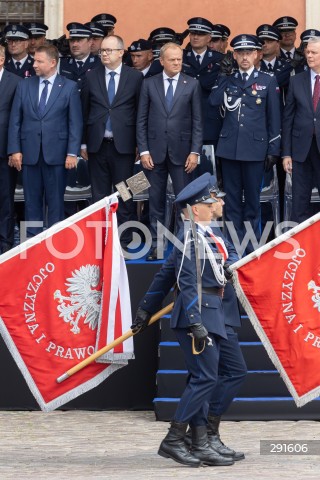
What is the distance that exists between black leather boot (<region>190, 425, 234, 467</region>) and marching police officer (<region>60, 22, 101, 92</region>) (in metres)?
4.95

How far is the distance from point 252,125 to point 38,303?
310 cm

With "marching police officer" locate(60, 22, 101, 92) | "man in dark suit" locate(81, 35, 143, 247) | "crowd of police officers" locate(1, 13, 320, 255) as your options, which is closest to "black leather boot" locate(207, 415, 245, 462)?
"man in dark suit" locate(81, 35, 143, 247)

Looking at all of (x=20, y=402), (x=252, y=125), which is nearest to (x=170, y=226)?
(x=252, y=125)

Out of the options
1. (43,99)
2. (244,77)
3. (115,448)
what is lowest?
(115,448)

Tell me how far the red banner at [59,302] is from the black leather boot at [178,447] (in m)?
1.18

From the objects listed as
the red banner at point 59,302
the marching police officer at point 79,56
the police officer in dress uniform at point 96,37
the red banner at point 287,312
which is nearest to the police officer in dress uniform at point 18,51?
the marching police officer at point 79,56

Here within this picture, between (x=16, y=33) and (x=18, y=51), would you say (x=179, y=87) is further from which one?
(x=16, y=33)

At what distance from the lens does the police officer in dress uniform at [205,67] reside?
45.5 feet

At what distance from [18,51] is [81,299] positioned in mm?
3886

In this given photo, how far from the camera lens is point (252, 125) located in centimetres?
1330

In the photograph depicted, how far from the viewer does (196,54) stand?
14.2m

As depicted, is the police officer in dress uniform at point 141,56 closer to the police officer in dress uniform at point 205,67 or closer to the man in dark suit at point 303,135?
the police officer in dress uniform at point 205,67

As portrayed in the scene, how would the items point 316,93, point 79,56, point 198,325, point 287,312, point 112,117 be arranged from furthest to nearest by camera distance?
point 79,56 → point 112,117 → point 316,93 → point 287,312 → point 198,325

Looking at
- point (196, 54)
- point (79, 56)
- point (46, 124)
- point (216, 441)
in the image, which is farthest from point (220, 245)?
point (79, 56)
